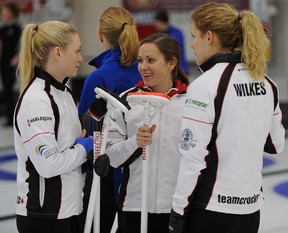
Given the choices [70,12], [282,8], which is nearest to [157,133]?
[282,8]

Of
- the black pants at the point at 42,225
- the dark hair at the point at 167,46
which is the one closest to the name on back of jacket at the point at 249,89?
the dark hair at the point at 167,46

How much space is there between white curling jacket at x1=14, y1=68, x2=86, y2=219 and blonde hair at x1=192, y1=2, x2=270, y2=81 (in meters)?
0.64

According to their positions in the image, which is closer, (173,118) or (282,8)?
(173,118)

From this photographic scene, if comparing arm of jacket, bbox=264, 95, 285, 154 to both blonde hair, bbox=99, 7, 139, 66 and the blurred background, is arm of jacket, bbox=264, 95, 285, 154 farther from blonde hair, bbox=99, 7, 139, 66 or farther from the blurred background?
the blurred background

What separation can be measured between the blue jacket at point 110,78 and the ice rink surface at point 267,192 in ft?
5.50

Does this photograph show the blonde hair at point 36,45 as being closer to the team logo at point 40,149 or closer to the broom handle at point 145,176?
the team logo at point 40,149

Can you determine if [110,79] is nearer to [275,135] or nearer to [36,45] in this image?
[36,45]

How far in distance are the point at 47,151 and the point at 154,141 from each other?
46 cm

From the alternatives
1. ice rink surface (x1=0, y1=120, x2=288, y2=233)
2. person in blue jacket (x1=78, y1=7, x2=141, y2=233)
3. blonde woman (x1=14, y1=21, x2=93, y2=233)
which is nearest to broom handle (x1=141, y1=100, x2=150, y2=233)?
blonde woman (x1=14, y1=21, x2=93, y2=233)

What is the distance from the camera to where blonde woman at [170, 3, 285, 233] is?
2.51 metres

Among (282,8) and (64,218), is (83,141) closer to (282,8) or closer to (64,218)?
(64,218)

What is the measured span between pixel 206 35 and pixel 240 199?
63 cm

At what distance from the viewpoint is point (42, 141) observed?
2623mm

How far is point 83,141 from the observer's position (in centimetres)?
281
